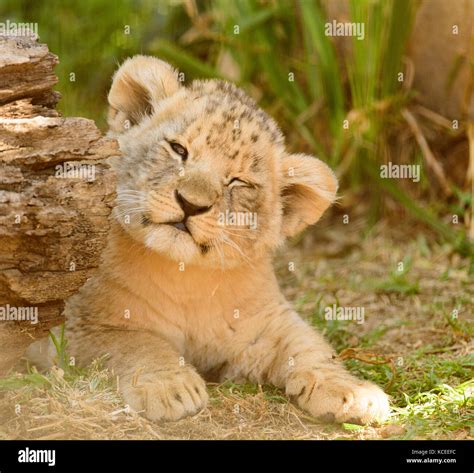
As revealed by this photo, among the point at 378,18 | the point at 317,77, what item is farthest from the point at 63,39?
the point at 378,18

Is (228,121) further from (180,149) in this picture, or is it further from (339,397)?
(339,397)

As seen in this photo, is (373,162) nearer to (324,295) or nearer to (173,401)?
(324,295)

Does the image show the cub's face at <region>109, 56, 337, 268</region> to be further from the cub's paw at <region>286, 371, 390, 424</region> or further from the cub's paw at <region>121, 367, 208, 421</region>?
the cub's paw at <region>286, 371, 390, 424</region>

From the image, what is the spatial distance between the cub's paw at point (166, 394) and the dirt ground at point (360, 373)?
5 cm

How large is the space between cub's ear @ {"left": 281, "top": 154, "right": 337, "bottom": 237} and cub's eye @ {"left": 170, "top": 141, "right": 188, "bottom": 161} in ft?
2.24

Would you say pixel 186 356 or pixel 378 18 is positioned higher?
pixel 378 18

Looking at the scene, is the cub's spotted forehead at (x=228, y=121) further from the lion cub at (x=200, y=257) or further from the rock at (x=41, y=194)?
the rock at (x=41, y=194)

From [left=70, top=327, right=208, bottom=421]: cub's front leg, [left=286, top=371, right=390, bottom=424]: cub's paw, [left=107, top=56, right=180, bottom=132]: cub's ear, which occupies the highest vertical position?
[left=107, top=56, right=180, bottom=132]: cub's ear

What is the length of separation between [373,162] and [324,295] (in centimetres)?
157

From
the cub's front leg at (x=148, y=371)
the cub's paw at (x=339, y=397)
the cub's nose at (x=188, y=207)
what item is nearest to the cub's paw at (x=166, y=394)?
the cub's front leg at (x=148, y=371)

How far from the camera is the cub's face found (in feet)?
14.8

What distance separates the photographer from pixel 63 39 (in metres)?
9.92

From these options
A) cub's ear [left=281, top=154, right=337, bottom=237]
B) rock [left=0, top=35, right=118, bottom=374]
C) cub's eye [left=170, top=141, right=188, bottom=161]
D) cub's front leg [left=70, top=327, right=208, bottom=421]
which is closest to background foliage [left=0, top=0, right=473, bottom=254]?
cub's ear [left=281, top=154, right=337, bottom=237]

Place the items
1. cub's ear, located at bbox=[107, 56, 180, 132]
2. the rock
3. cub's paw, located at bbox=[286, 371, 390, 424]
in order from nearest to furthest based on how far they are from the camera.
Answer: the rock, cub's paw, located at bbox=[286, 371, 390, 424], cub's ear, located at bbox=[107, 56, 180, 132]
